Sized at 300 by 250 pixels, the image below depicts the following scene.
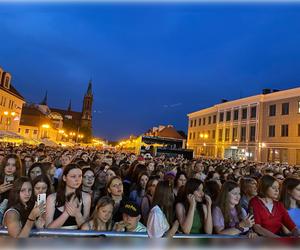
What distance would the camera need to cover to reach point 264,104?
41.2 m

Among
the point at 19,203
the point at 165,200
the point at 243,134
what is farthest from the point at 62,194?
the point at 243,134

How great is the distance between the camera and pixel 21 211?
11.9ft

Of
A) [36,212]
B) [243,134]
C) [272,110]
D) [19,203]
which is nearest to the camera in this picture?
[36,212]

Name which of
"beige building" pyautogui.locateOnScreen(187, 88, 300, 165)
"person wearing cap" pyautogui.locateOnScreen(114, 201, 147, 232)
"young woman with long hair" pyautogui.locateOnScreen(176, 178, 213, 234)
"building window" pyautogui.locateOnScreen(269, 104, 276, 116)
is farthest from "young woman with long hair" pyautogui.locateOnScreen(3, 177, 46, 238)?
"building window" pyautogui.locateOnScreen(269, 104, 276, 116)

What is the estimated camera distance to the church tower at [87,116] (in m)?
142

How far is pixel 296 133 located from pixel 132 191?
35.3 metres

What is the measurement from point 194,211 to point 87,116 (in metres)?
146

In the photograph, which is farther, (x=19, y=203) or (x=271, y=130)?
(x=271, y=130)

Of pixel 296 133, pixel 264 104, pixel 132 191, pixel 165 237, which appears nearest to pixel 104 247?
pixel 165 237

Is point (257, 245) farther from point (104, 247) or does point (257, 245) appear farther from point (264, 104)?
point (264, 104)

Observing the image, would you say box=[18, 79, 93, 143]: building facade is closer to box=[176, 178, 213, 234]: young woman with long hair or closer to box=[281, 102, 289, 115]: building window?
box=[281, 102, 289, 115]: building window

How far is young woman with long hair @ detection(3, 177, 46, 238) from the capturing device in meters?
3.04

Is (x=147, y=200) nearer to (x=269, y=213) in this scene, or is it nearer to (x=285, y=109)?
(x=269, y=213)

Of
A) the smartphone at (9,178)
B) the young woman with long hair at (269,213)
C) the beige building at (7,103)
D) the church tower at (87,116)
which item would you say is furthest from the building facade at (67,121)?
the young woman with long hair at (269,213)
